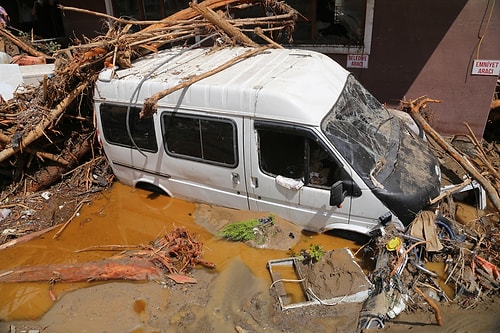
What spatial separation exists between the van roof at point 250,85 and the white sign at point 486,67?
3742 mm

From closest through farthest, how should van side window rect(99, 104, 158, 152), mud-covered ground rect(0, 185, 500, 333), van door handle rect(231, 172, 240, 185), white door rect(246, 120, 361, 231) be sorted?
mud-covered ground rect(0, 185, 500, 333) → white door rect(246, 120, 361, 231) → van door handle rect(231, 172, 240, 185) → van side window rect(99, 104, 158, 152)

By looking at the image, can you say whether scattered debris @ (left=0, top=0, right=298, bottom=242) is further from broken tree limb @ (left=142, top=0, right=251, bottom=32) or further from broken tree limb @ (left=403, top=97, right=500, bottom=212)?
broken tree limb @ (left=403, top=97, right=500, bottom=212)

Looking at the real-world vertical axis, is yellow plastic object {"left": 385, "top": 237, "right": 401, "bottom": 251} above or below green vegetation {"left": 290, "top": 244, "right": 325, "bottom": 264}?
above

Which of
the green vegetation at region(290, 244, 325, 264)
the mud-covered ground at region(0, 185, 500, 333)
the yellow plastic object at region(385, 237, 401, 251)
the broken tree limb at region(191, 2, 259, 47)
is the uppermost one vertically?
the broken tree limb at region(191, 2, 259, 47)

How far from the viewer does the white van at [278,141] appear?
452 cm

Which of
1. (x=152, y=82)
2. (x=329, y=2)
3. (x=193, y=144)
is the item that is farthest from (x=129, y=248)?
(x=329, y=2)

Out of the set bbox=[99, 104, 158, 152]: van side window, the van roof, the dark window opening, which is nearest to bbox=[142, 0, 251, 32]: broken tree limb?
the van roof

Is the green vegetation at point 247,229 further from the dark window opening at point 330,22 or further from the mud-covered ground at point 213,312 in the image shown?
the dark window opening at point 330,22

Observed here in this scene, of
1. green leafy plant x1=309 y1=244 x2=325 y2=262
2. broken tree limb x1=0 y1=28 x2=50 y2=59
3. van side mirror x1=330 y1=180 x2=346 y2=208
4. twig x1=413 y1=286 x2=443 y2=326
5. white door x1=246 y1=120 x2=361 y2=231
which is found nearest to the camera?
twig x1=413 y1=286 x2=443 y2=326

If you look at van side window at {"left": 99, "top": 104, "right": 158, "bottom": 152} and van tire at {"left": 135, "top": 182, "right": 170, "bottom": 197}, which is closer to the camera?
van side window at {"left": 99, "top": 104, "right": 158, "bottom": 152}

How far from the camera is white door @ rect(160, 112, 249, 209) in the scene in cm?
501

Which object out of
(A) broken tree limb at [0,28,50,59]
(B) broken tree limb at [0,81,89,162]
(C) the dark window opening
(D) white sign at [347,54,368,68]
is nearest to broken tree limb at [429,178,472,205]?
(D) white sign at [347,54,368,68]

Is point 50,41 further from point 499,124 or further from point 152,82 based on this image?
point 499,124

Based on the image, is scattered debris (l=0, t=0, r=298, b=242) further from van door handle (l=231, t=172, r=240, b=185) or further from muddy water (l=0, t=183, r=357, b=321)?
van door handle (l=231, t=172, r=240, b=185)
